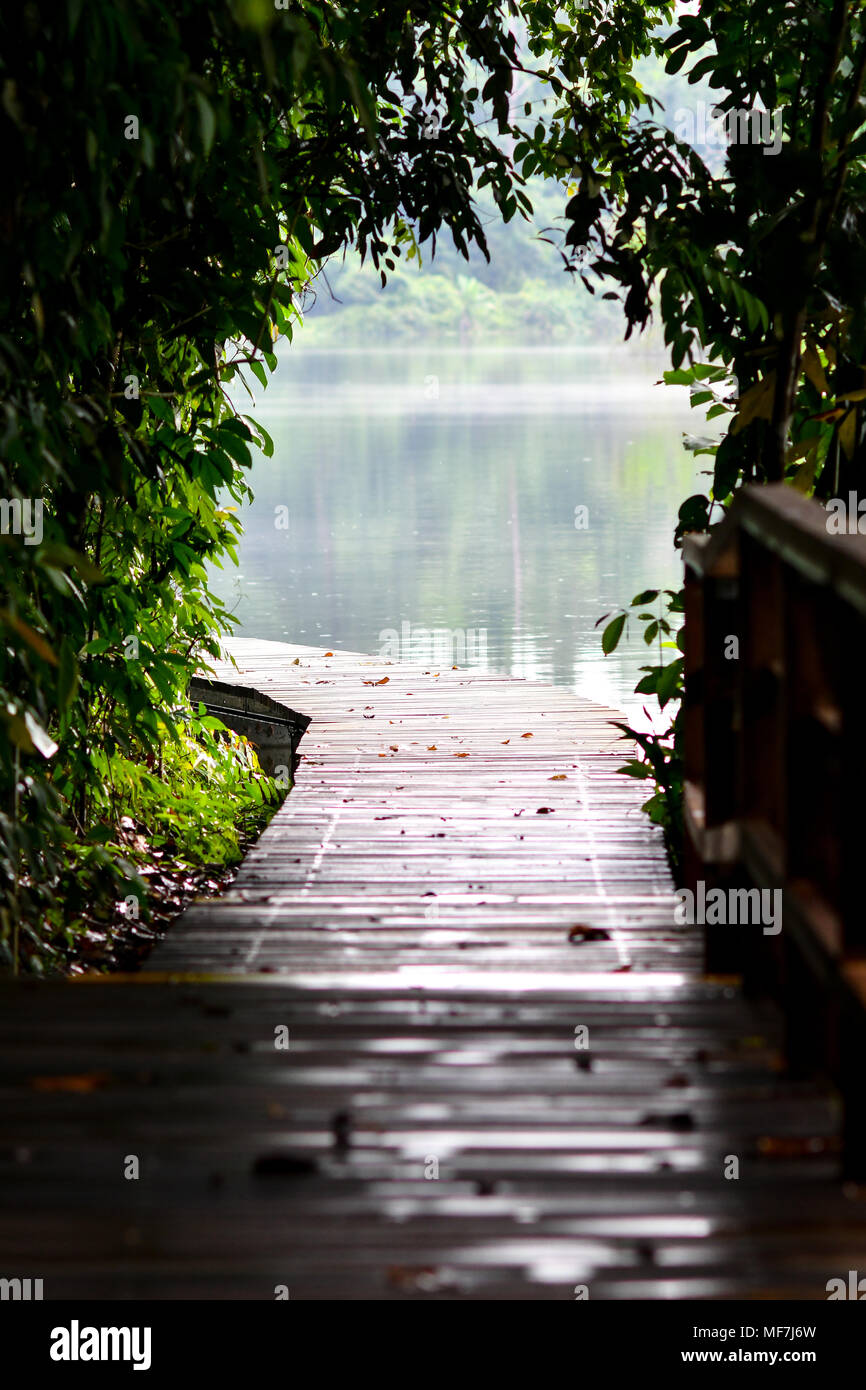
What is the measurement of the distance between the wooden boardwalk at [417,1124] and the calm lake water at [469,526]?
645cm

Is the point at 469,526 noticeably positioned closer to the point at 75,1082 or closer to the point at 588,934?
the point at 588,934

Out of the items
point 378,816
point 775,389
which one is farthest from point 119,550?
point 775,389

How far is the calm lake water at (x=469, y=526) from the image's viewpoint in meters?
12.9

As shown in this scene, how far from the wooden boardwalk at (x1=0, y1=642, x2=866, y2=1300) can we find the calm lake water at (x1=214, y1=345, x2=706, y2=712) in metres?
6.45

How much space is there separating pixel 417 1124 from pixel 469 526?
18098 millimetres

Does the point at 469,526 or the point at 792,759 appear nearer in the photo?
the point at 792,759

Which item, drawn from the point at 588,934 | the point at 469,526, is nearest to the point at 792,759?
the point at 588,934

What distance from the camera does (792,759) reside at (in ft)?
7.33

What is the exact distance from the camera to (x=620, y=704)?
9727 millimetres

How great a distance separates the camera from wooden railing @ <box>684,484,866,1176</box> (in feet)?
6.24

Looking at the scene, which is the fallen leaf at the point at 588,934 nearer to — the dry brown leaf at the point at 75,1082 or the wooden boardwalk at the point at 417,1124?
the wooden boardwalk at the point at 417,1124

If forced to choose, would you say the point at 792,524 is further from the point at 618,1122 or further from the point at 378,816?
the point at 378,816

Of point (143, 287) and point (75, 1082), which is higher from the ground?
point (143, 287)

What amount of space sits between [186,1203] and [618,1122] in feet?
2.04
